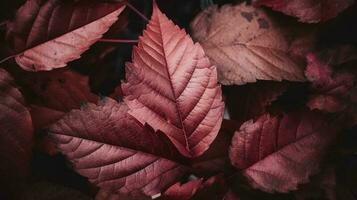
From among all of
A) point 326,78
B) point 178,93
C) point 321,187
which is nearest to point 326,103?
point 326,78

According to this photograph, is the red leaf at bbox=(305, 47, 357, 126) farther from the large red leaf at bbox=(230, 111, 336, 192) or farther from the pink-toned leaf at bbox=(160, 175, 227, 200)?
the pink-toned leaf at bbox=(160, 175, 227, 200)

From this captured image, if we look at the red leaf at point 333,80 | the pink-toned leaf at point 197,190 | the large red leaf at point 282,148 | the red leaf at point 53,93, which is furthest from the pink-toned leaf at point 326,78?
the red leaf at point 53,93

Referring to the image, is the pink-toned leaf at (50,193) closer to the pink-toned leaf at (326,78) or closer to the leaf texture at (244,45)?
the leaf texture at (244,45)

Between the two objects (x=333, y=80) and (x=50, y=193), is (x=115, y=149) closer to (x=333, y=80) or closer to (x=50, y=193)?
(x=50, y=193)

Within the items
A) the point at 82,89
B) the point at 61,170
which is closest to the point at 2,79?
the point at 82,89

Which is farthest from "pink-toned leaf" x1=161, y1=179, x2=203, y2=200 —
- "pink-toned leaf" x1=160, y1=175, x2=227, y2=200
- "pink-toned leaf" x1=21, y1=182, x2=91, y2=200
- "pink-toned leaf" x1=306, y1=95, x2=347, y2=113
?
"pink-toned leaf" x1=306, y1=95, x2=347, y2=113

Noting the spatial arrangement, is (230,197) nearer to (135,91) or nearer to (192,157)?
(192,157)
